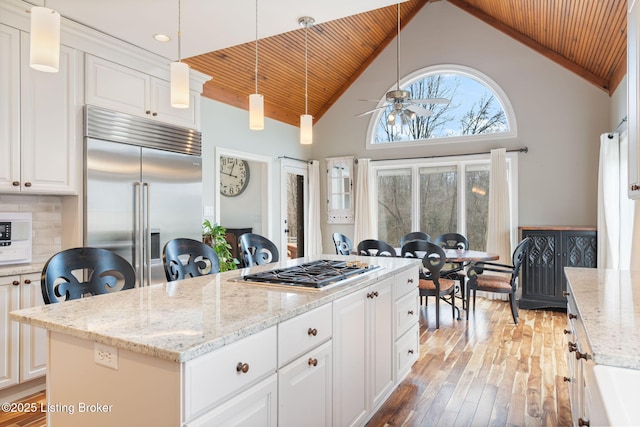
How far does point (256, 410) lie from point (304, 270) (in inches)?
41.7

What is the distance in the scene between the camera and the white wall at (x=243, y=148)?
505cm

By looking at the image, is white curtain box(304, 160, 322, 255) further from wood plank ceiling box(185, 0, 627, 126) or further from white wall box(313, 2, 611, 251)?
white wall box(313, 2, 611, 251)

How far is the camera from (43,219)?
10.3 ft

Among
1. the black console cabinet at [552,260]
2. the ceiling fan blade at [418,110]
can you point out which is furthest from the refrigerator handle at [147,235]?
the black console cabinet at [552,260]

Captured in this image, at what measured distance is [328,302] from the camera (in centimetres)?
179

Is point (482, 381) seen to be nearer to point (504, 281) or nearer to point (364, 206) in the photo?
point (504, 281)

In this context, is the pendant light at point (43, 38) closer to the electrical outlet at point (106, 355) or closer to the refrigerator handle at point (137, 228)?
the electrical outlet at point (106, 355)

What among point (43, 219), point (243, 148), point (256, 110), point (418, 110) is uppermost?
point (418, 110)

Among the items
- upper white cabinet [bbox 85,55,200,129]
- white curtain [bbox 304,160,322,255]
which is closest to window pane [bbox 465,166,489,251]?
white curtain [bbox 304,160,322,255]

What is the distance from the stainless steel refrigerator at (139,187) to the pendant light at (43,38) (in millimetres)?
1614

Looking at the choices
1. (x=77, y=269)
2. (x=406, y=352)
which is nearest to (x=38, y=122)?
(x=77, y=269)

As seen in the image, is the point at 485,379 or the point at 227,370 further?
the point at 485,379

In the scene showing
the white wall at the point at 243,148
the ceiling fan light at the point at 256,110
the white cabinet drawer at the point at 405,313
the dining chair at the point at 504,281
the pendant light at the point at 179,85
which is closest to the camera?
the pendant light at the point at 179,85

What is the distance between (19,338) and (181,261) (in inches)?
49.5
